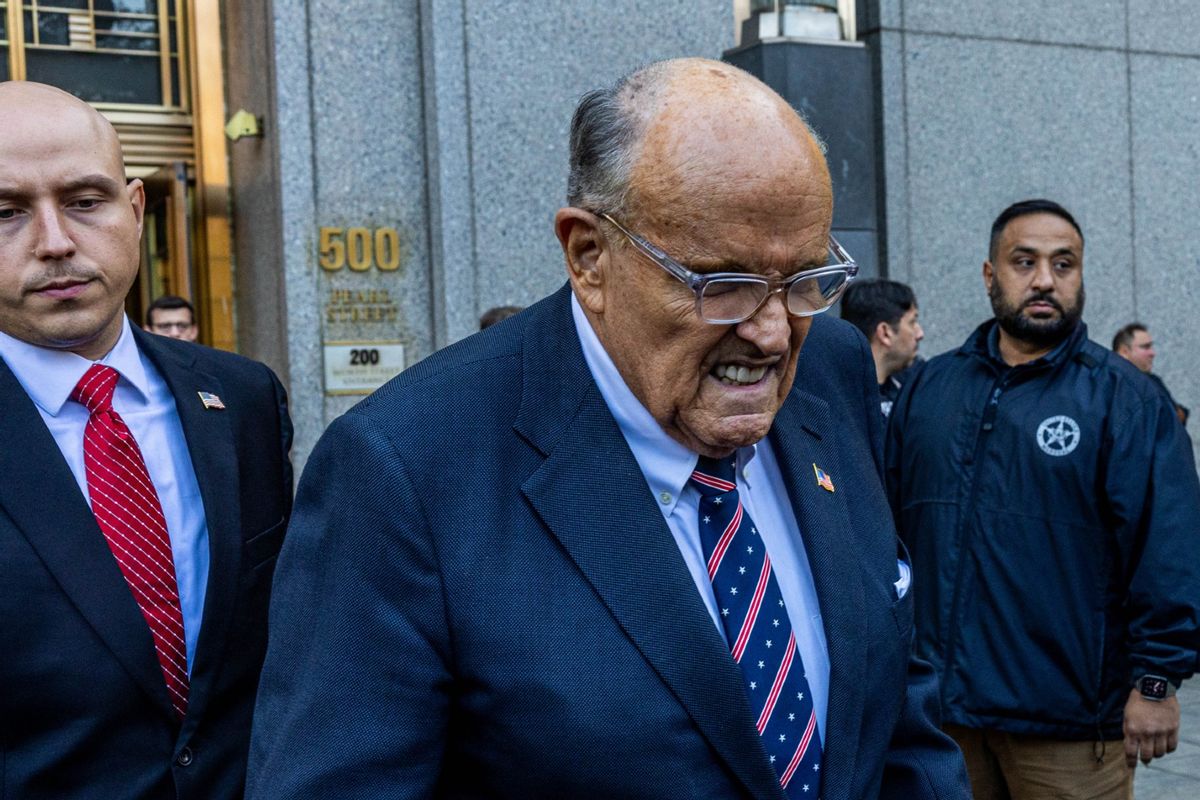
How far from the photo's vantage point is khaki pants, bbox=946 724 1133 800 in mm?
4238

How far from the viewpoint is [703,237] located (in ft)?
5.64

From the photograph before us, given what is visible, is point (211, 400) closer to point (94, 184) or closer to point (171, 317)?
point (94, 184)

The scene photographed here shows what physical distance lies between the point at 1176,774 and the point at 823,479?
193 inches

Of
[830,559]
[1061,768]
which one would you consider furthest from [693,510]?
[1061,768]

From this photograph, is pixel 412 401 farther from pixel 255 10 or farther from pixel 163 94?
pixel 163 94

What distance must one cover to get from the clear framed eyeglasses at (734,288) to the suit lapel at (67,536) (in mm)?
1127

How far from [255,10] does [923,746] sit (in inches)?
265

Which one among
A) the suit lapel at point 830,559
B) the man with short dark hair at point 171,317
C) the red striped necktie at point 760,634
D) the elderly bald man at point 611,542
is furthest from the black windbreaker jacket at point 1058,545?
the man with short dark hair at point 171,317

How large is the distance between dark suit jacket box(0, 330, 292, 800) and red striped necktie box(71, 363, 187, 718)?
0.15 ft

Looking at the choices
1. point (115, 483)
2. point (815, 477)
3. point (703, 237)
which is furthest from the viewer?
point (115, 483)

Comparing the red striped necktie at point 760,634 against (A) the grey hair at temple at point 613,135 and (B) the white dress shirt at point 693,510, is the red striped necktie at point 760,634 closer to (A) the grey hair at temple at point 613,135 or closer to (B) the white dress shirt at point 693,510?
(B) the white dress shirt at point 693,510

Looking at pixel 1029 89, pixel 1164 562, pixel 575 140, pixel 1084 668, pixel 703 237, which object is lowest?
pixel 1084 668

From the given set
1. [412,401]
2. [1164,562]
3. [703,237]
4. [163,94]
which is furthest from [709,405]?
[163,94]

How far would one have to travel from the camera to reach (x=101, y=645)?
7.66ft
